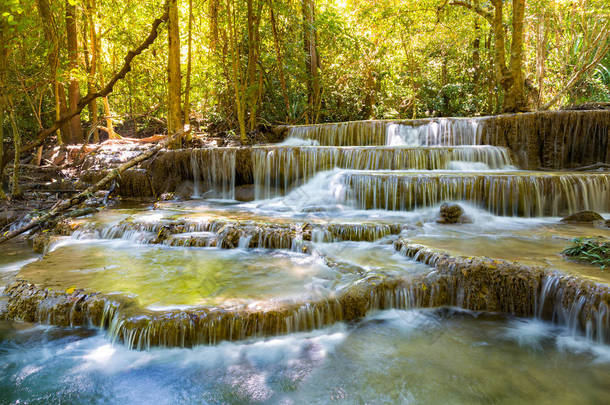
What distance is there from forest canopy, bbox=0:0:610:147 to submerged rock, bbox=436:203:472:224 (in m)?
6.60

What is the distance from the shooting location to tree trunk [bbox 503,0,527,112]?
10.7 metres

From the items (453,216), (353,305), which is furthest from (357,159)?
(353,305)

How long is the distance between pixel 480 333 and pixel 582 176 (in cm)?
458

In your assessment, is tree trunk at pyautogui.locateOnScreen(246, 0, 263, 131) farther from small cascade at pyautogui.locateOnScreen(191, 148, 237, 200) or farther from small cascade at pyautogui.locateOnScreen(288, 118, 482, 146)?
small cascade at pyautogui.locateOnScreen(191, 148, 237, 200)

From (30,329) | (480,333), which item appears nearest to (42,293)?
(30,329)

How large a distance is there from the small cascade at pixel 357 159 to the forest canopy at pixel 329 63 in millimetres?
2514

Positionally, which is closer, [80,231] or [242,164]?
[80,231]

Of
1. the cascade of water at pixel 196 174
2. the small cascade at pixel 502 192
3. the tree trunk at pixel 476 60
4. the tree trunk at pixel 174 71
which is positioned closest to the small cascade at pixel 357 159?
the small cascade at pixel 502 192

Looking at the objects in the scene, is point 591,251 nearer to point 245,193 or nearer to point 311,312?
point 311,312

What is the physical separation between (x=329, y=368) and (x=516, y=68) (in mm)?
11029

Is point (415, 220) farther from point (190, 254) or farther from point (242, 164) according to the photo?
point (242, 164)

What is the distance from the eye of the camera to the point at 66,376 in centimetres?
300

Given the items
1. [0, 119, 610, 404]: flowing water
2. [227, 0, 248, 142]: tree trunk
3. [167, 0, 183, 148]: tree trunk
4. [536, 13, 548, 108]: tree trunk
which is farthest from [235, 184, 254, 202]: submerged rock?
[536, 13, 548, 108]: tree trunk

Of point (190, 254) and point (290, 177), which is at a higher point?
point (290, 177)
